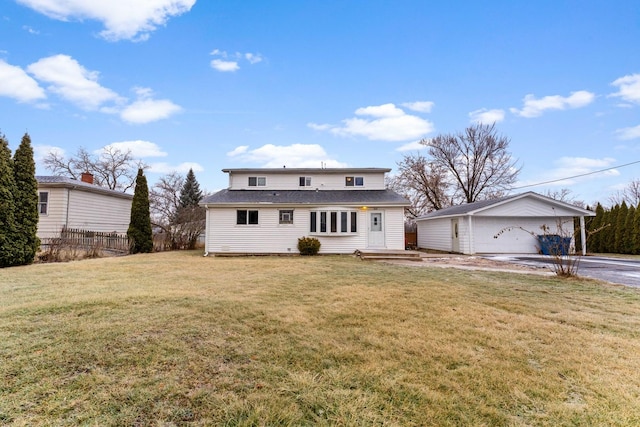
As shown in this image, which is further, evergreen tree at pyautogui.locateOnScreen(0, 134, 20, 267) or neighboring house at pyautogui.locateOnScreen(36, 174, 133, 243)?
neighboring house at pyautogui.locateOnScreen(36, 174, 133, 243)

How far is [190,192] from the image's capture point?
2981 centimetres

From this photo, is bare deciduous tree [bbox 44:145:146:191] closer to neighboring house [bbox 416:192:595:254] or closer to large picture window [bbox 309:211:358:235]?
large picture window [bbox 309:211:358:235]

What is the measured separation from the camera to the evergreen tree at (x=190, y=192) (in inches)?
1156

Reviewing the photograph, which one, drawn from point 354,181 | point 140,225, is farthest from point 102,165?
point 354,181

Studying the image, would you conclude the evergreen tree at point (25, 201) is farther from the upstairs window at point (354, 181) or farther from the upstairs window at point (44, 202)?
the upstairs window at point (354, 181)

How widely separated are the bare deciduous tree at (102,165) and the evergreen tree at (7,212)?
23233 millimetres

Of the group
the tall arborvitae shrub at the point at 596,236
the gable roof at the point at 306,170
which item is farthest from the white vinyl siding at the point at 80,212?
the tall arborvitae shrub at the point at 596,236

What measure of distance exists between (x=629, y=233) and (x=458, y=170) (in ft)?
44.6

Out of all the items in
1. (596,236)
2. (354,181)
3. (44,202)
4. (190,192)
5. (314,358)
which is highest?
(190,192)

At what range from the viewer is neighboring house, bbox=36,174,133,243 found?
1522 cm

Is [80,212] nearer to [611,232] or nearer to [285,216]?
[285,216]

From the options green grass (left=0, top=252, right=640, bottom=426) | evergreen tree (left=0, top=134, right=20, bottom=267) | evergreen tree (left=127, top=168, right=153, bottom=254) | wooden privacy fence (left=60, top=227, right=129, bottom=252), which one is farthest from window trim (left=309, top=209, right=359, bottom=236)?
evergreen tree (left=0, top=134, right=20, bottom=267)

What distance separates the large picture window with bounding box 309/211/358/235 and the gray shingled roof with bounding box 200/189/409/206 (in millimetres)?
561

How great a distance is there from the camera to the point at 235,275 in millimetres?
7848
